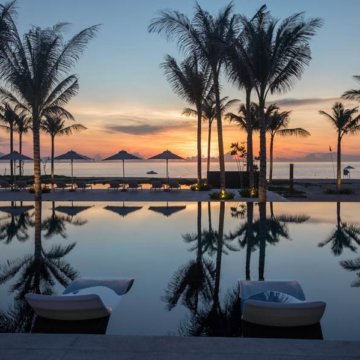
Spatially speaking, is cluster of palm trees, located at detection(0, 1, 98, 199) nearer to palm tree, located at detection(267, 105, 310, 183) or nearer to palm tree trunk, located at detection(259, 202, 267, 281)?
palm tree trunk, located at detection(259, 202, 267, 281)

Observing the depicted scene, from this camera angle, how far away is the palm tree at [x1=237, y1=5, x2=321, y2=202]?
17000mm

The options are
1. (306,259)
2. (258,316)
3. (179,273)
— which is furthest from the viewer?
(306,259)

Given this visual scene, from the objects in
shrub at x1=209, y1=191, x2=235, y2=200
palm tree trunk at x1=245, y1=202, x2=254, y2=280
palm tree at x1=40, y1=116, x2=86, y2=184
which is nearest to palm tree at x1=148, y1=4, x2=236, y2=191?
shrub at x1=209, y1=191, x2=235, y2=200

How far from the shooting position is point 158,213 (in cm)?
1641

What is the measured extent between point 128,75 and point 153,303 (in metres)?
19.5

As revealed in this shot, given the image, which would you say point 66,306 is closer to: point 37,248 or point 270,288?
point 270,288

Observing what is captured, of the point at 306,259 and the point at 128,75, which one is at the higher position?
the point at 128,75

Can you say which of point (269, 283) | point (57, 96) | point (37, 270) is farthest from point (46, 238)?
point (57, 96)

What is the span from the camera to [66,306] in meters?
5.31

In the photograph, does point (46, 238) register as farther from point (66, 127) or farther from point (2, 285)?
point (66, 127)

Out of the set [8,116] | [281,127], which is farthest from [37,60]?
[281,127]

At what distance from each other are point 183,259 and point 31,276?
287cm

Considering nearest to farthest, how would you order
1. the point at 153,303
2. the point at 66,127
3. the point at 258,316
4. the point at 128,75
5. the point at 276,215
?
the point at 258,316 → the point at 153,303 → the point at 276,215 → the point at 128,75 → the point at 66,127

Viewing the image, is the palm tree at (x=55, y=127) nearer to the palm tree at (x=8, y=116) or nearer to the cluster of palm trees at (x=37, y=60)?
the palm tree at (x=8, y=116)
